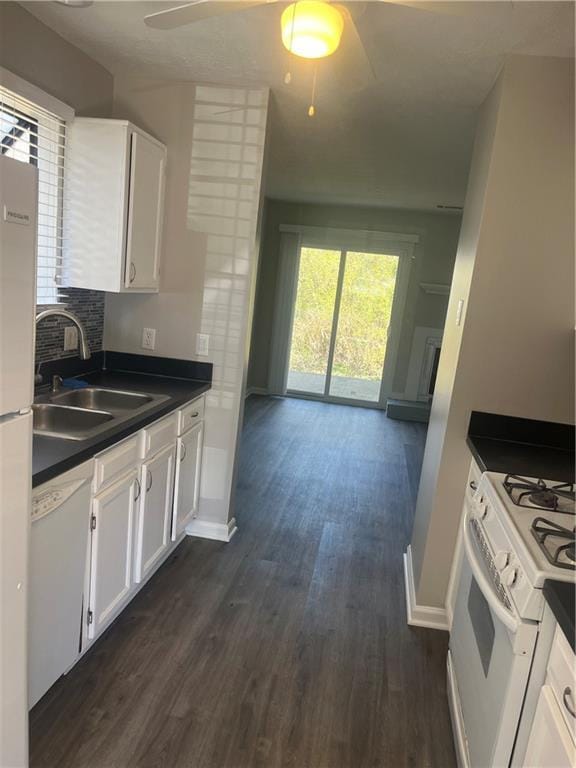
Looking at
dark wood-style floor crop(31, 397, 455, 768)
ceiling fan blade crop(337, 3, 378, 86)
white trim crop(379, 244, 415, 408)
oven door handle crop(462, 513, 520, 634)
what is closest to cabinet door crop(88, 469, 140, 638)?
dark wood-style floor crop(31, 397, 455, 768)

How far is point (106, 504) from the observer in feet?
6.26

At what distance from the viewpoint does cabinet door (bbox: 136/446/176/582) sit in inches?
88.9

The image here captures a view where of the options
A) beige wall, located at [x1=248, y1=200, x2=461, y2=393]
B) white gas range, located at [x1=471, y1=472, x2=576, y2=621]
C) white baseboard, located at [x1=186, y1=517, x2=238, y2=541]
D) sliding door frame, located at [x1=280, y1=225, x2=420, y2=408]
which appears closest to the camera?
white gas range, located at [x1=471, y1=472, x2=576, y2=621]

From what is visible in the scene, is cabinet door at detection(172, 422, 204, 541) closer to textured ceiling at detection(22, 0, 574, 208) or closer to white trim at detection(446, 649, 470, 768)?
white trim at detection(446, 649, 470, 768)

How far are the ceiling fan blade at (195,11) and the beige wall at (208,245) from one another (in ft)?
4.04

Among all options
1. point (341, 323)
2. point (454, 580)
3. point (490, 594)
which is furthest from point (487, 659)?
point (341, 323)

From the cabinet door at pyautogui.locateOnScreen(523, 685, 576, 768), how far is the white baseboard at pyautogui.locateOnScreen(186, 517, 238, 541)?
206 cm

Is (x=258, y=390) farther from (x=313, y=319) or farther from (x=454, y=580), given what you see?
(x=454, y=580)

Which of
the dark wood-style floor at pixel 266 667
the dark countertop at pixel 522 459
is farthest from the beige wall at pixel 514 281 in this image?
the dark wood-style floor at pixel 266 667

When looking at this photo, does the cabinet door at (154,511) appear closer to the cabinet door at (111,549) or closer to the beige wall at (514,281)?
the cabinet door at (111,549)

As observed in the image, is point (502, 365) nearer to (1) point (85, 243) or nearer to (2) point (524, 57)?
(2) point (524, 57)

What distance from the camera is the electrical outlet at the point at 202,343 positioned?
2.91 metres

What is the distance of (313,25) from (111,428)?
1.47m

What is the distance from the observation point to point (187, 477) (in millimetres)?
2795
